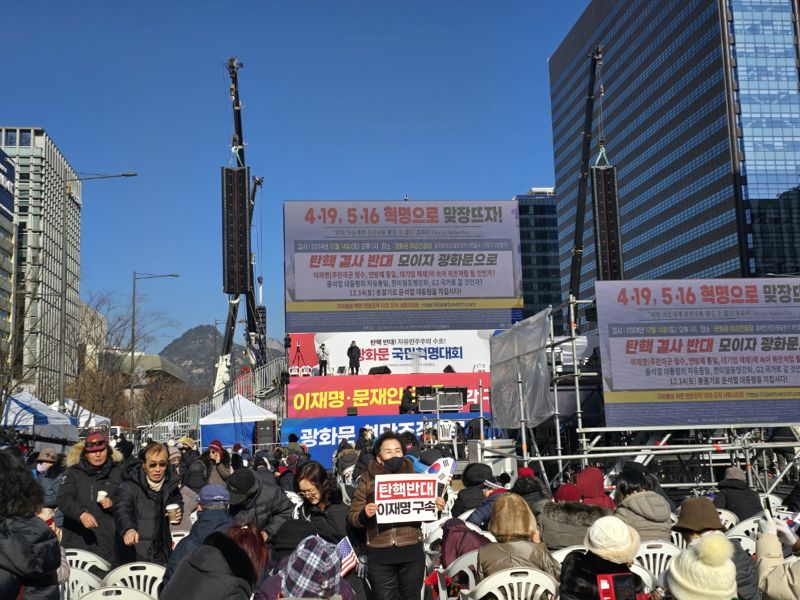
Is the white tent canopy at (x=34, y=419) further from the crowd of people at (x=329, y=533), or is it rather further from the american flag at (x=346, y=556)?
the american flag at (x=346, y=556)

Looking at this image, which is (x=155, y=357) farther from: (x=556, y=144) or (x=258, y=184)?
(x=258, y=184)

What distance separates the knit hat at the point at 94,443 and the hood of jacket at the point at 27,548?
3371 mm

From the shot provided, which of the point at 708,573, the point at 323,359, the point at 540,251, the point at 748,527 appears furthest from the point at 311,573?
the point at 540,251

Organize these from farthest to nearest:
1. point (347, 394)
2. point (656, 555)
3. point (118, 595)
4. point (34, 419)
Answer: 1. point (347, 394)
2. point (34, 419)
3. point (656, 555)
4. point (118, 595)

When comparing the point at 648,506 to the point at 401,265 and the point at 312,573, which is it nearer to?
the point at 312,573

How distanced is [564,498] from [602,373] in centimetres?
862

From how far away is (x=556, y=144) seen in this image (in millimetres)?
137875

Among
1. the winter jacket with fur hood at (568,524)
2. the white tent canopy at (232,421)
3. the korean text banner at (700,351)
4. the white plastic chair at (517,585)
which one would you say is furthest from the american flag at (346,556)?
the white tent canopy at (232,421)

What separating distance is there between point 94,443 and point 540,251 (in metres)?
154

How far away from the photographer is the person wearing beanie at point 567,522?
696 cm

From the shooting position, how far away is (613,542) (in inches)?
183

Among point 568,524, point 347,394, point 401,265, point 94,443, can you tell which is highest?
point 401,265

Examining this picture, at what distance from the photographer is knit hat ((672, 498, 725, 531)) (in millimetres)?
5555

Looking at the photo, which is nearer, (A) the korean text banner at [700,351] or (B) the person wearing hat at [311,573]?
(B) the person wearing hat at [311,573]
